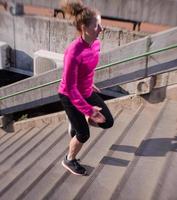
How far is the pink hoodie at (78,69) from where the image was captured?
3.25 meters

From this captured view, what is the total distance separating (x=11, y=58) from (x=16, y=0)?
1411 millimetres

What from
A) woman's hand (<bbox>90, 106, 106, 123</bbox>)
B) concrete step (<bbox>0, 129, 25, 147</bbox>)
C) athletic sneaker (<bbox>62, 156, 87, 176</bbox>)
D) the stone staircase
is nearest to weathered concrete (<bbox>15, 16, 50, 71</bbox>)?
concrete step (<bbox>0, 129, 25, 147</bbox>)

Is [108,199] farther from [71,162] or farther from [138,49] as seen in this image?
[138,49]

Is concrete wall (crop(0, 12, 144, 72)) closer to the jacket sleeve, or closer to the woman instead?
the woman

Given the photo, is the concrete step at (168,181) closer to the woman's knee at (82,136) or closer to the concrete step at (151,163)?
the concrete step at (151,163)

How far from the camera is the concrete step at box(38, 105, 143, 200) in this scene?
365 cm

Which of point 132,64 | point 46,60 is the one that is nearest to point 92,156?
point 132,64

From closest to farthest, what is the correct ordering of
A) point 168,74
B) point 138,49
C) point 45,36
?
point 138,49 < point 168,74 < point 45,36

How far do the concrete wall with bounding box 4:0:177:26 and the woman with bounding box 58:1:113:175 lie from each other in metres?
4.23

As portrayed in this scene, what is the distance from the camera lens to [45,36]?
8.18m

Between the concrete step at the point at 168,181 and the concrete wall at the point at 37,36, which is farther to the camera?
the concrete wall at the point at 37,36

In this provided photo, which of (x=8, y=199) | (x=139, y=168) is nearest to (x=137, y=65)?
(x=139, y=168)

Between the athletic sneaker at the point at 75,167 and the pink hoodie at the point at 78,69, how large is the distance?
830 millimetres

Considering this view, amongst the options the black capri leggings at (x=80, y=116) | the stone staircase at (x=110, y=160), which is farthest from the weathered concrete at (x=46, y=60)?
the black capri leggings at (x=80, y=116)
